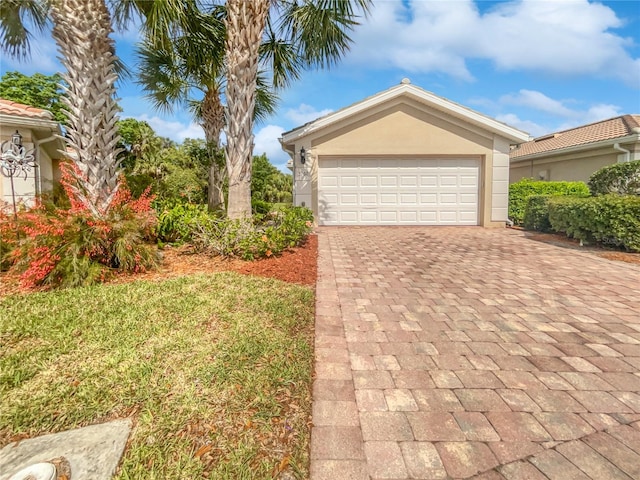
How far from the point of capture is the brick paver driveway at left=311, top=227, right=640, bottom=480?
185cm

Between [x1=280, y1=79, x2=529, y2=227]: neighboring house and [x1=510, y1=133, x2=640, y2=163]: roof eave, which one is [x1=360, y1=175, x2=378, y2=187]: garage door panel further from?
[x1=510, y1=133, x2=640, y2=163]: roof eave

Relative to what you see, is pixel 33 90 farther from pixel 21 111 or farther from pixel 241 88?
pixel 241 88

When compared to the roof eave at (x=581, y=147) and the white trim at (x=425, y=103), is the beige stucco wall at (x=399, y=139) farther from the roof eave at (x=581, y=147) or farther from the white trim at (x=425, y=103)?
the roof eave at (x=581, y=147)

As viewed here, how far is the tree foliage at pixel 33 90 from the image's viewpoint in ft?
67.9

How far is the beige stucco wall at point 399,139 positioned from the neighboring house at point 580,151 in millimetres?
3991

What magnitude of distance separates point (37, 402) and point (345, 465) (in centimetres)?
205

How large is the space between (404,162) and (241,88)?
22.3ft

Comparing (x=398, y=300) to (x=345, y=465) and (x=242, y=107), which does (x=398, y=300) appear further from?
(x=242, y=107)

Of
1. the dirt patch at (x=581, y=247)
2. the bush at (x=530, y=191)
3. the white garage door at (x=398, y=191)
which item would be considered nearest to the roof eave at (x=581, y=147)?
the bush at (x=530, y=191)

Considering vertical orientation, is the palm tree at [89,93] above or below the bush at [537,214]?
above

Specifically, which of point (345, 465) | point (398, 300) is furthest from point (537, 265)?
point (345, 465)

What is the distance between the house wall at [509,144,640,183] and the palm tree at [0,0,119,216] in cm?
1539

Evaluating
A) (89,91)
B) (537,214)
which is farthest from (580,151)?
(89,91)

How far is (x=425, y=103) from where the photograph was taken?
11.4m
